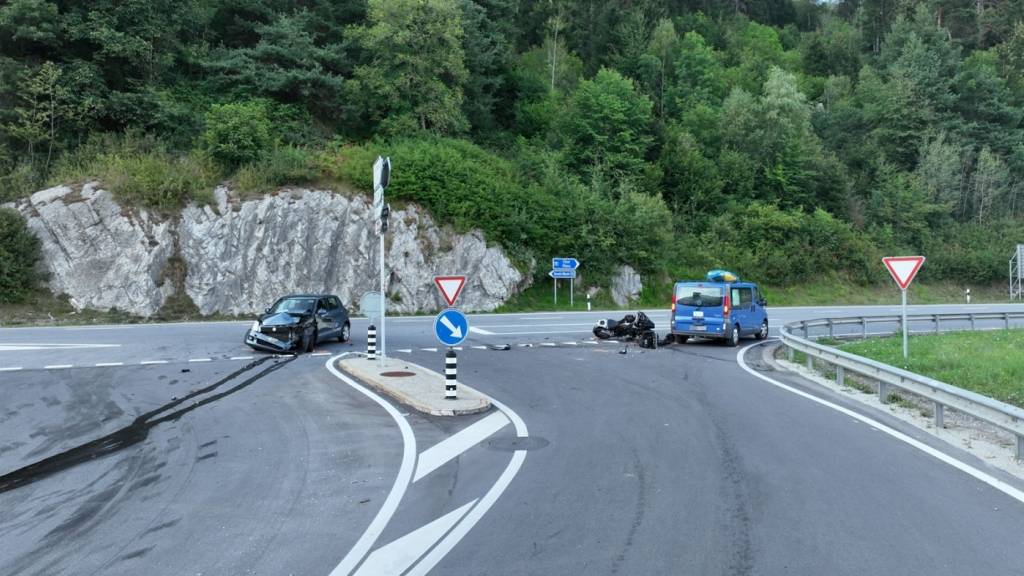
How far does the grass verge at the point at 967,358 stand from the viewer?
1318 centimetres

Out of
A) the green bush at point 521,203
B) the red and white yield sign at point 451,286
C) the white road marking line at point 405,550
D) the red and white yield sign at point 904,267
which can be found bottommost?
the white road marking line at point 405,550

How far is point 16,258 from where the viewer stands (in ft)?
97.1

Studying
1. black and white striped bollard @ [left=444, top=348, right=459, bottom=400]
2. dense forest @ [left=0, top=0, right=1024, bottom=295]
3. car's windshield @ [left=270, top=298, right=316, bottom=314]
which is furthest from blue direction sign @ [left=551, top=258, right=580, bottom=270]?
black and white striped bollard @ [left=444, top=348, right=459, bottom=400]

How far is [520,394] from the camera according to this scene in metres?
12.7

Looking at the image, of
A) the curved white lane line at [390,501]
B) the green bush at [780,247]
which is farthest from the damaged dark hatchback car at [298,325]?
the green bush at [780,247]

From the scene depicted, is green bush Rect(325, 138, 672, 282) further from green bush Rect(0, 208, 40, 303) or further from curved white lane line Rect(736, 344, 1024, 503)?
curved white lane line Rect(736, 344, 1024, 503)

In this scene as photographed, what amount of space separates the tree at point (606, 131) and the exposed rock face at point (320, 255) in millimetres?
13332

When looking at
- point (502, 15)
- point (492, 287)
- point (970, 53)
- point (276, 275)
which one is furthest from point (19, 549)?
point (970, 53)

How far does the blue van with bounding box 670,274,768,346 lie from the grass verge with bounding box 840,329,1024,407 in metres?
3.23

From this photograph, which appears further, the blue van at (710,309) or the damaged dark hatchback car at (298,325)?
the blue van at (710,309)

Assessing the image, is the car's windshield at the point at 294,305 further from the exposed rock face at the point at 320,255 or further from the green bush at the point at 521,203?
the green bush at the point at 521,203

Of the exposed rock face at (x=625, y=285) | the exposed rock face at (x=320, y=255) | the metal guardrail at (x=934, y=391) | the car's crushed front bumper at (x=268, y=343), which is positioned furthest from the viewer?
the exposed rock face at (x=625, y=285)

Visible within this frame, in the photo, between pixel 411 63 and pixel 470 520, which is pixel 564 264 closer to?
pixel 411 63

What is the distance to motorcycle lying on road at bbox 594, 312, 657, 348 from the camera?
2116 cm
